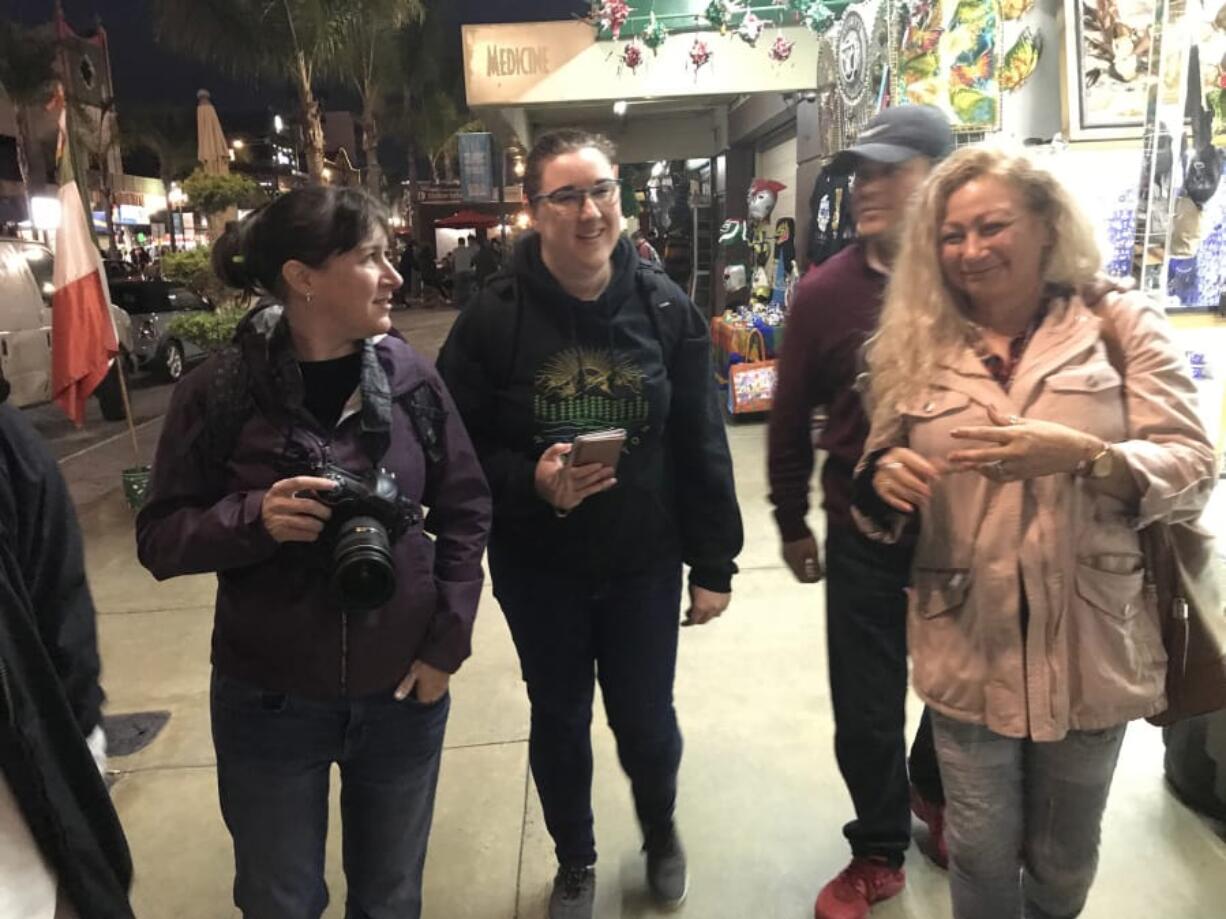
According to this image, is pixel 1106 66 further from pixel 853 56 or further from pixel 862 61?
pixel 853 56

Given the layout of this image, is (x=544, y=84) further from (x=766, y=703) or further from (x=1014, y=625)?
(x=1014, y=625)

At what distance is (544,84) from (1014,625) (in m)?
7.39

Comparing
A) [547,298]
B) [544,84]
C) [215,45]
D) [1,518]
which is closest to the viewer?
[1,518]

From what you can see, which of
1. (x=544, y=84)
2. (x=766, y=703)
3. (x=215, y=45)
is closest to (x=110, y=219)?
(x=215, y=45)

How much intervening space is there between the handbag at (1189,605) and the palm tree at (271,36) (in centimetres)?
1265

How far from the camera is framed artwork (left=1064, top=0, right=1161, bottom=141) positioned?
133 inches

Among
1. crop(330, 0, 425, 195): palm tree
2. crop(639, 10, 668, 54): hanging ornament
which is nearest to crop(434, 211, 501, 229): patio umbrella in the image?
crop(330, 0, 425, 195): palm tree

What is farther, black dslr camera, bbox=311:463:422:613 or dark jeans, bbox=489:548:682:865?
dark jeans, bbox=489:548:682:865

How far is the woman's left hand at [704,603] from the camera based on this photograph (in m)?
2.22

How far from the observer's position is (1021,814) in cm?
175

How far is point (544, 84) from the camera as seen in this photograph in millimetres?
7902

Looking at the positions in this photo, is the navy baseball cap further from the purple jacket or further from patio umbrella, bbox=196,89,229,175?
patio umbrella, bbox=196,89,229,175

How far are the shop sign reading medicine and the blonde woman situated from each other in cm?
695

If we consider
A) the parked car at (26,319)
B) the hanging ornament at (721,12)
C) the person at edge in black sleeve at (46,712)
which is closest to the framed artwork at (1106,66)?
the person at edge in black sleeve at (46,712)
